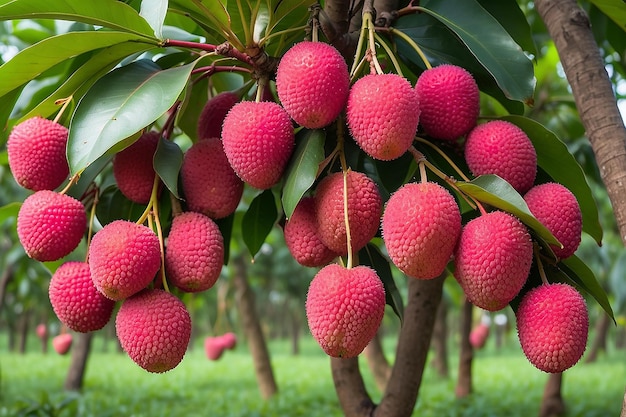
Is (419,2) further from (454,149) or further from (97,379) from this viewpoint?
(97,379)

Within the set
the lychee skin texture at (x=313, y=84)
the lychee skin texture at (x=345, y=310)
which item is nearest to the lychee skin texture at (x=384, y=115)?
the lychee skin texture at (x=313, y=84)

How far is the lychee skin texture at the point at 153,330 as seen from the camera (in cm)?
76

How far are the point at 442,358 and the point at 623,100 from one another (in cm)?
446

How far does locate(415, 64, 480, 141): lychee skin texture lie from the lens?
0.79m

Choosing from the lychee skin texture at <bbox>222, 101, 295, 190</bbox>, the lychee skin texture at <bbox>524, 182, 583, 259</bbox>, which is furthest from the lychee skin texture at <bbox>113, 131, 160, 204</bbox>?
the lychee skin texture at <bbox>524, 182, 583, 259</bbox>

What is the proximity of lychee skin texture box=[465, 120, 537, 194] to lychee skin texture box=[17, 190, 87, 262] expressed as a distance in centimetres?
53

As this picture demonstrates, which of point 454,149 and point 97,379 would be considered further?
point 97,379

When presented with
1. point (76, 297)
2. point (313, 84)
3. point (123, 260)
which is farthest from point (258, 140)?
point (76, 297)

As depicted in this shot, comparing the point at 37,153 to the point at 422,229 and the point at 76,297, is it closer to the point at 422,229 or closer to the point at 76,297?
the point at 76,297

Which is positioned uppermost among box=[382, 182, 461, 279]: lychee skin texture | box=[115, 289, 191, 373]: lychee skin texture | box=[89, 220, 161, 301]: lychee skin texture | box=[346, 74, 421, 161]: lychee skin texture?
box=[346, 74, 421, 161]: lychee skin texture

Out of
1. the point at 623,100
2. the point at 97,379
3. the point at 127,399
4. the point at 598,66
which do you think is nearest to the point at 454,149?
the point at 598,66

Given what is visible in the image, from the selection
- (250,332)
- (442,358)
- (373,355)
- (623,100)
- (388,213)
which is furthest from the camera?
(442,358)

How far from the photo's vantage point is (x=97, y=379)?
691 centimetres

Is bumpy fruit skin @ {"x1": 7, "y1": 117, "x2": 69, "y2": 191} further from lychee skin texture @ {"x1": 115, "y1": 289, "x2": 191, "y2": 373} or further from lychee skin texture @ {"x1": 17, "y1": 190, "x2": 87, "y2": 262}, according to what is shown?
lychee skin texture @ {"x1": 115, "y1": 289, "x2": 191, "y2": 373}
